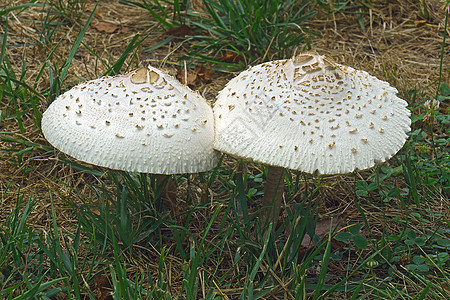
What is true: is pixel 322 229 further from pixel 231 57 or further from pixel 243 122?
pixel 231 57

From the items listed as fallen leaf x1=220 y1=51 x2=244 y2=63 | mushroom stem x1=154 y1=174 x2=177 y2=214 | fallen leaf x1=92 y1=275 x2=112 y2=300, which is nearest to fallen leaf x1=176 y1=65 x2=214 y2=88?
fallen leaf x1=220 y1=51 x2=244 y2=63

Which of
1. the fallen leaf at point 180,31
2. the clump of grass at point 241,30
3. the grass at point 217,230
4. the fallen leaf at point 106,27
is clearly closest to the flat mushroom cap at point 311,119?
the grass at point 217,230

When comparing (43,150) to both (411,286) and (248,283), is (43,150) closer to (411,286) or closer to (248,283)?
(248,283)

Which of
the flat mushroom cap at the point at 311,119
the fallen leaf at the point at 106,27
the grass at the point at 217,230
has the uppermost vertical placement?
the flat mushroom cap at the point at 311,119

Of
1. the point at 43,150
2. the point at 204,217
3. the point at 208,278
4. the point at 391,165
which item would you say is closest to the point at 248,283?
the point at 208,278

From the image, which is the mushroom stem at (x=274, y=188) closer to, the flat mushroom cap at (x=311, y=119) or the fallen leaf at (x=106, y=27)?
the flat mushroom cap at (x=311, y=119)

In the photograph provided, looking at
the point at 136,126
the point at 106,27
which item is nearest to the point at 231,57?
the point at 106,27

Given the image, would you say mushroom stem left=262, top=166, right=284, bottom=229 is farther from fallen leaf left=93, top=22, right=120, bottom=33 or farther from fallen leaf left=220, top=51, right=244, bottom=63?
fallen leaf left=93, top=22, right=120, bottom=33
